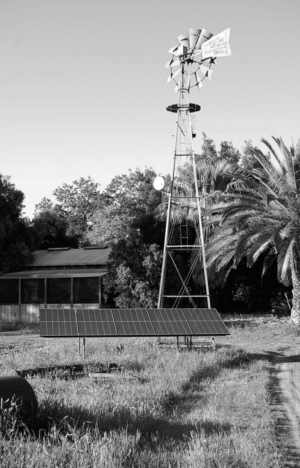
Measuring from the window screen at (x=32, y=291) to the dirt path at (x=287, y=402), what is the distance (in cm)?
1792

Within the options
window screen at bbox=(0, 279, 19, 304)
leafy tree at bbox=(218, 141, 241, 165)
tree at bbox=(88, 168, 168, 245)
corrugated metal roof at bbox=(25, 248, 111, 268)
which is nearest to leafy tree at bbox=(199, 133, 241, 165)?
leafy tree at bbox=(218, 141, 241, 165)

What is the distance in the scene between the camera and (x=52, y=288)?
35.0 meters

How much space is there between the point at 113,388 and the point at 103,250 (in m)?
26.4

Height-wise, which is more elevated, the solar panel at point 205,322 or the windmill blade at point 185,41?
the windmill blade at point 185,41

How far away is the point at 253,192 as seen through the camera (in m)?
28.5

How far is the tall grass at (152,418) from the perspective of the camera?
24.5 feet

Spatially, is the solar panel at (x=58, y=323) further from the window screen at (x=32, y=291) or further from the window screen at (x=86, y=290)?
the window screen at (x=32, y=291)

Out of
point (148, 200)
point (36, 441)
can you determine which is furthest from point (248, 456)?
point (148, 200)

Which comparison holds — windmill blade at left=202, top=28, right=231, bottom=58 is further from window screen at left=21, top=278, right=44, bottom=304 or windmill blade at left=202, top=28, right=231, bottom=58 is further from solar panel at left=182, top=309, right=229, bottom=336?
window screen at left=21, top=278, right=44, bottom=304

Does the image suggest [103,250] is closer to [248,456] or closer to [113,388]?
[113,388]

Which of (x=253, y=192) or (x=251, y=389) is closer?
(x=251, y=389)

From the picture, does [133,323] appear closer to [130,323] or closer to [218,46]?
[130,323]

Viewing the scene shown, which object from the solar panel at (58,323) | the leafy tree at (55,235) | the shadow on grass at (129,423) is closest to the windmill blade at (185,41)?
the solar panel at (58,323)

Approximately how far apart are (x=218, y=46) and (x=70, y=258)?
1741cm
